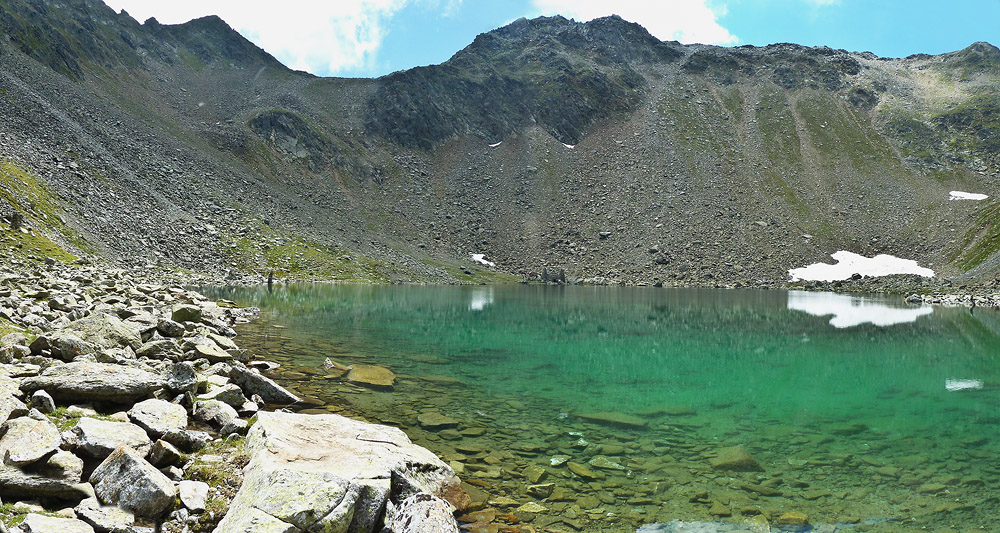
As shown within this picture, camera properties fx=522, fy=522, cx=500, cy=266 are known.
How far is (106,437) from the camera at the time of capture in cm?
692

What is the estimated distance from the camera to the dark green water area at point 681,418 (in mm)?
8867

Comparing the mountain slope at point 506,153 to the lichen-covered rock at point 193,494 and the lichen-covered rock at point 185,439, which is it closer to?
the lichen-covered rock at point 185,439

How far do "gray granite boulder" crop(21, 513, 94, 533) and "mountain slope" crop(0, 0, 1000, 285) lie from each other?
50694mm

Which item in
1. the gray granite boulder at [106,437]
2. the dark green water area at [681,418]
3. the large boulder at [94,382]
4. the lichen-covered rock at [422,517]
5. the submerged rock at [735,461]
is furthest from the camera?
the submerged rock at [735,461]

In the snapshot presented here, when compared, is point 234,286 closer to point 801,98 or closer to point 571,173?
point 571,173

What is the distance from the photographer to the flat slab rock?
5773 mm

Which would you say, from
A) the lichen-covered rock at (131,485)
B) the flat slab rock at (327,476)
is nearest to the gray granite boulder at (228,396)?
the flat slab rock at (327,476)

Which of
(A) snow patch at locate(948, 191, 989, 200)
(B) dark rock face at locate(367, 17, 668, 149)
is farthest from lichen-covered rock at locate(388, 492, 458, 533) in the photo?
(A) snow patch at locate(948, 191, 989, 200)

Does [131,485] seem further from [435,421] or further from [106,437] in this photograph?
[435,421]

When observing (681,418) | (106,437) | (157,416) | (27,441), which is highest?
(27,441)

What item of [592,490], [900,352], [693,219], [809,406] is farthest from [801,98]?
[592,490]

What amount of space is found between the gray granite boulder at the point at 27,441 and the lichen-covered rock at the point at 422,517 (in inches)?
161

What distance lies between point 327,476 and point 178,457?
2.81 m

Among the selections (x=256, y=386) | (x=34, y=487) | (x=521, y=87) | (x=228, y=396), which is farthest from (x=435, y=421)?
(x=521, y=87)
